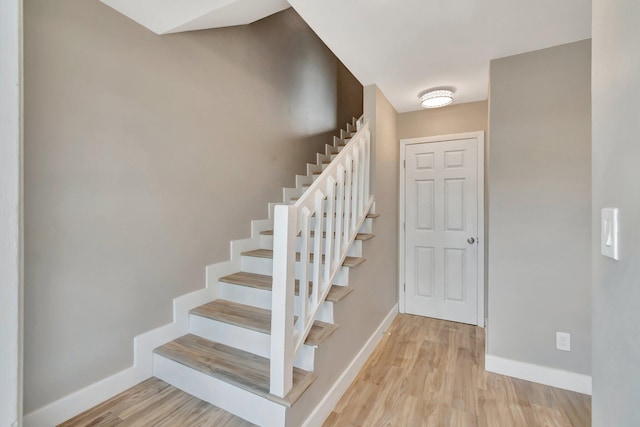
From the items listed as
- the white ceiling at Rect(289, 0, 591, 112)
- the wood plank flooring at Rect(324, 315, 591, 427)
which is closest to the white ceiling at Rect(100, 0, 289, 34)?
the white ceiling at Rect(289, 0, 591, 112)

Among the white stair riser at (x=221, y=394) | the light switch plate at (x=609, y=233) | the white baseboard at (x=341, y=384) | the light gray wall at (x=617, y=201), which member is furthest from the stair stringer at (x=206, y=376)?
the light switch plate at (x=609, y=233)

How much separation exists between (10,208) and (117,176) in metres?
1.27

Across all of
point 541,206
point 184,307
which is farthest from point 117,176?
point 541,206

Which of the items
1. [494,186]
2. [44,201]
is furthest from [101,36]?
[494,186]

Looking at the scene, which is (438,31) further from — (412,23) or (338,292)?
(338,292)

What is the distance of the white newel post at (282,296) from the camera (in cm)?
128

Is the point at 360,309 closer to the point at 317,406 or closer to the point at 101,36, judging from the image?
the point at 317,406

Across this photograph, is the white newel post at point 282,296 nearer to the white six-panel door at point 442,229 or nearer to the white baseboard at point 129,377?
the white baseboard at point 129,377

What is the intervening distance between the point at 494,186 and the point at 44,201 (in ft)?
8.99

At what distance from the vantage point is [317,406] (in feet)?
5.17

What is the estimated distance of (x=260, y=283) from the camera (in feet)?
6.75

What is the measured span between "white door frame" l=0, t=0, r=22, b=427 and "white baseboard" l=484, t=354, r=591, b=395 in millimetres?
2579

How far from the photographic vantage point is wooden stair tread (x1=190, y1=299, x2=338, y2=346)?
1612mm

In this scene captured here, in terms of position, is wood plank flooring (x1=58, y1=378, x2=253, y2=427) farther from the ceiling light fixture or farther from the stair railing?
the ceiling light fixture
